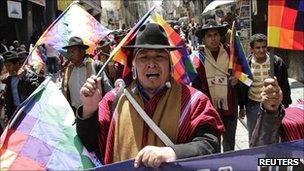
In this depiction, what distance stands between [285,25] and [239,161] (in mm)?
742

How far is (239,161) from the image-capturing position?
2738mm

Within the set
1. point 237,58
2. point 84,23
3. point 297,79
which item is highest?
point 84,23

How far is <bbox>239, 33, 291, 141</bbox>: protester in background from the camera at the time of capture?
5.83 m

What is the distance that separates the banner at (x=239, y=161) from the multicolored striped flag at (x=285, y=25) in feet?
1.72

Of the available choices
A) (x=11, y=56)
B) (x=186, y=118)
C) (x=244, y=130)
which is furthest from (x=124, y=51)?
(x=244, y=130)

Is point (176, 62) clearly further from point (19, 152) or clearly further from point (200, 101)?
point (19, 152)

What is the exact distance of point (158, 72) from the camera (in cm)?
300

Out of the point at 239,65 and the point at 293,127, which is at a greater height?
the point at 239,65

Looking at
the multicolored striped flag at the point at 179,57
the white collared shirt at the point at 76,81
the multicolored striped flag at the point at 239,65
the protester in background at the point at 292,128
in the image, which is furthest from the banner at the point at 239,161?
the white collared shirt at the point at 76,81

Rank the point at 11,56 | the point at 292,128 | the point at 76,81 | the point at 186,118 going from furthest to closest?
the point at 11,56
the point at 76,81
the point at 292,128
the point at 186,118

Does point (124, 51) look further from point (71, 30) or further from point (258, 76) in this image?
point (71, 30)

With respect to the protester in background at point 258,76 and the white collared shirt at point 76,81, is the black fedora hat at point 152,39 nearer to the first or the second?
the protester in background at point 258,76

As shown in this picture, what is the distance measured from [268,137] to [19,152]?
1366mm

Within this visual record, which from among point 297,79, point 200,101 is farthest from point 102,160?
point 297,79
